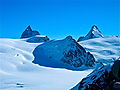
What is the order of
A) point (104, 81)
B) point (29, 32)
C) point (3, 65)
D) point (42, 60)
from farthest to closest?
point (29, 32)
point (42, 60)
point (3, 65)
point (104, 81)

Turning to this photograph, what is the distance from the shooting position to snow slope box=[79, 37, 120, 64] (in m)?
81.3

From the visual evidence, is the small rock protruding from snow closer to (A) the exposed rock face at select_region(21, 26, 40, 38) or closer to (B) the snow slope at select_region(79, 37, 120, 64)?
(A) the exposed rock face at select_region(21, 26, 40, 38)

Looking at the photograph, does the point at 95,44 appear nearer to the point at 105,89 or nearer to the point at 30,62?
the point at 30,62

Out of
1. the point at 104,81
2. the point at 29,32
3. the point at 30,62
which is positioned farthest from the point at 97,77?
the point at 29,32

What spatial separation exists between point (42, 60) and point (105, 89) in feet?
178

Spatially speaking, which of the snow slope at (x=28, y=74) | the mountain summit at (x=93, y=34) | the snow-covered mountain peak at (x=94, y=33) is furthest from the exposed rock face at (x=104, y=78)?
the snow-covered mountain peak at (x=94, y=33)

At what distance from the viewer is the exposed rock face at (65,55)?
72875 millimetres

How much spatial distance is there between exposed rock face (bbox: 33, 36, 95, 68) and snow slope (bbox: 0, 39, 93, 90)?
167 inches

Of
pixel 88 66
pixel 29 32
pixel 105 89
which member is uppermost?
pixel 29 32

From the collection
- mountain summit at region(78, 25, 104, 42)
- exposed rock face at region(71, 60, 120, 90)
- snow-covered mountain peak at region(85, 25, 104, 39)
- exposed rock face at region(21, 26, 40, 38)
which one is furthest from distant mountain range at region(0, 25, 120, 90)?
exposed rock face at region(21, 26, 40, 38)

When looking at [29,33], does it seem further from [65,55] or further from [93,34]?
[65,55]

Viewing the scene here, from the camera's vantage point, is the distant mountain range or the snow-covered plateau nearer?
the snow-covered plateau

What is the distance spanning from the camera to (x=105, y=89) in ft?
60.4

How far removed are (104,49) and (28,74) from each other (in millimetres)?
49213
